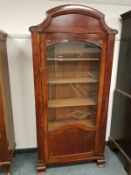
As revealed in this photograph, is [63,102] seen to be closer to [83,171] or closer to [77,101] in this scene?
[77,101]

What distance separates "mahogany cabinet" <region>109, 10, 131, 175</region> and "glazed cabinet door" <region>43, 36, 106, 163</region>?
1.22 feet

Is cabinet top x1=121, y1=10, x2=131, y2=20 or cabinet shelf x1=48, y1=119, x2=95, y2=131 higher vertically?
cabinet top x1=121, y1=10, x2=131, y2=20

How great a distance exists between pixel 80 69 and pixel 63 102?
46cm

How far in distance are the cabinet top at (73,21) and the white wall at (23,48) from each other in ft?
1.55

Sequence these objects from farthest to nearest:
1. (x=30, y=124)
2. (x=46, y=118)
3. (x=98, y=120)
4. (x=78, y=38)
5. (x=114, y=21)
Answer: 1. (x=30, y=124)
2. (x=114, y=21)
3. (x=98, y=120)
4. (x=46, y=118)
5. (x=78, y=38)

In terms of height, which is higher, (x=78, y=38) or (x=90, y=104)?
(x=78, y=38)

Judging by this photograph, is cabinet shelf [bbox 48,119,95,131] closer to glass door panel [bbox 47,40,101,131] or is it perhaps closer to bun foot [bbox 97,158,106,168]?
glass door panel [bbox 47,40,101,131]

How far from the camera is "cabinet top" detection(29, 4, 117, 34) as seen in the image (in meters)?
1.58

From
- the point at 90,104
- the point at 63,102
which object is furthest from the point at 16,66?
the point at 90,104

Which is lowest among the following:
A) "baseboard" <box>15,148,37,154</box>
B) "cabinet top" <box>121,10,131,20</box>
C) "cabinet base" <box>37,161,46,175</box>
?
"baseboard" <box>15,148,37,154</box>

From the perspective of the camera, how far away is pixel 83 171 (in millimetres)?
2061

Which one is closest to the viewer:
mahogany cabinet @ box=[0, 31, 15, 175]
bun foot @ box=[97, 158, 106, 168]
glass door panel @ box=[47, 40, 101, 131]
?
mahogany cabinet @ box=[0, 31, 15, 175]

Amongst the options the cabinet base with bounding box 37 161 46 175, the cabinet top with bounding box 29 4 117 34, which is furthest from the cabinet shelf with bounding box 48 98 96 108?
the cabinet top with bounding box 29 4 117 34

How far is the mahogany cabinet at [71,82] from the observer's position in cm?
164
